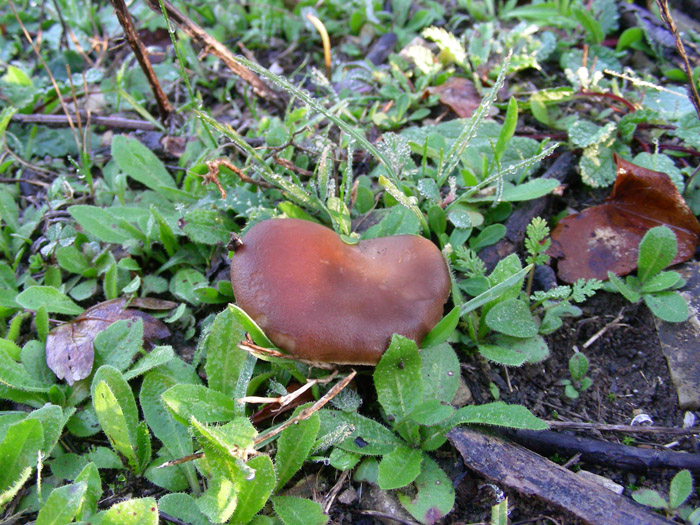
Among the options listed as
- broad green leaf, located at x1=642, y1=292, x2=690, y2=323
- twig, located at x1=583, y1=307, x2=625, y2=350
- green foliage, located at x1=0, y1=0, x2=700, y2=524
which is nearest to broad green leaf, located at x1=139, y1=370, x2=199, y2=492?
green foliage, located at x1=0, y1=0, x2=700, y2=524

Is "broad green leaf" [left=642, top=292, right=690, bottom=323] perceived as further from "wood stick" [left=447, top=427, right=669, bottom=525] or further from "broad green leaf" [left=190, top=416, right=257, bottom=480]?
A: "broad green leaf" [left=190, top=416, right=257, bottom=480]

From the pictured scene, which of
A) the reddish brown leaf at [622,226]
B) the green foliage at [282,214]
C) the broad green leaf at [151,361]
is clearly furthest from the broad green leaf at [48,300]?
the reddish brown leaf at [622,226]

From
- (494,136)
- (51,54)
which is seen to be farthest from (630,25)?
(51,54)

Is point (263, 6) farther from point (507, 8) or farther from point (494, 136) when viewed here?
point (494, 136)

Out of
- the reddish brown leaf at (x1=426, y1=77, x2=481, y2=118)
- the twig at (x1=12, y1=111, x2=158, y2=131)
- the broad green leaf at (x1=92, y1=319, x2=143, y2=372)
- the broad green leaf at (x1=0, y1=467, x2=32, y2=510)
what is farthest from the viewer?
the twig at (x1=12, y1=111, x2=158, y2=131)

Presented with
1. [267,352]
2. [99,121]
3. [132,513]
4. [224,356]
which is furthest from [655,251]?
[99,121]

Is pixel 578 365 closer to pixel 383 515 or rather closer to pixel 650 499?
pixel 650 499
